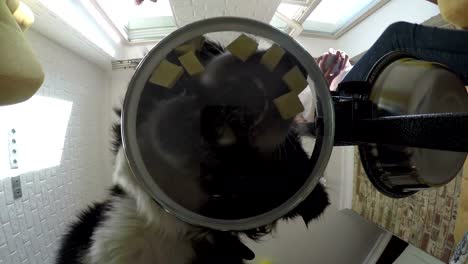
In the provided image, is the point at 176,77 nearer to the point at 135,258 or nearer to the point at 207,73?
the point at 207,73

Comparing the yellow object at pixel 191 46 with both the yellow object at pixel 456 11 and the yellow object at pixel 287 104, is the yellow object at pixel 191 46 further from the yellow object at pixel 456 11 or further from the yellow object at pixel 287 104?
the yellow object at pixel 456 11

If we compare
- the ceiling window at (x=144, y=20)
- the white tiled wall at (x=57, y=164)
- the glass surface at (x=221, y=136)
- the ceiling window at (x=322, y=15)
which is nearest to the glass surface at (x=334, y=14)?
the ceiling window at (x=322, y=15)

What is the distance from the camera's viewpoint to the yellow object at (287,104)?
1.26 feet

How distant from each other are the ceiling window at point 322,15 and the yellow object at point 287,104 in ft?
3.80

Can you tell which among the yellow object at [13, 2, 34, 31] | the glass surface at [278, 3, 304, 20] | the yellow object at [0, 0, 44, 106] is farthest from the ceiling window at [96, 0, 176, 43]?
the yellow object at [0, 0, 44, 106]

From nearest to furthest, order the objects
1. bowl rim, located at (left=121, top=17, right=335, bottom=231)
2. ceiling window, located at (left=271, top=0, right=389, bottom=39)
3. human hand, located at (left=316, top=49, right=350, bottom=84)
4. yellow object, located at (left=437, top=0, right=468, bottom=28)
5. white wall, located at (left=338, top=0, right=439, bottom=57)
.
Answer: bowl rim, located at (left=121, top=17, right=335, bottom=231) < yellow object, located at (left=437, top=0, right=468, bottom=28) < human hand, located at (left=316, top=49, right=350, bottom=84) < white wall, located at (left=338, top=0, right=439, bottom=57) < ceiling window, located at (left=271, top=0, right=389, bottom=39)

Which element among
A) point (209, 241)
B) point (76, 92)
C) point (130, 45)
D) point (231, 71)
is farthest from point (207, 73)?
point (130, 45)

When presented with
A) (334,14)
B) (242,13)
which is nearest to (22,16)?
(242,13)

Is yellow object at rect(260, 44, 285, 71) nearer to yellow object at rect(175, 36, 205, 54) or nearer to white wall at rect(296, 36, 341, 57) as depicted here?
yellow object at rect(175, 36, 205, 54)

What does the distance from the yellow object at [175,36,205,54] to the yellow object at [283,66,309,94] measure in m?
0.12

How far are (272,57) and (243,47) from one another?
41mm

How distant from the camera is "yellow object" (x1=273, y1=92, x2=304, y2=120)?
1.26ft

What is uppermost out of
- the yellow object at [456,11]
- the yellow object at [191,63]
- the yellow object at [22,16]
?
the yellow object at [22,16]

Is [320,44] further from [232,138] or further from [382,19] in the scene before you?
[232,138]
